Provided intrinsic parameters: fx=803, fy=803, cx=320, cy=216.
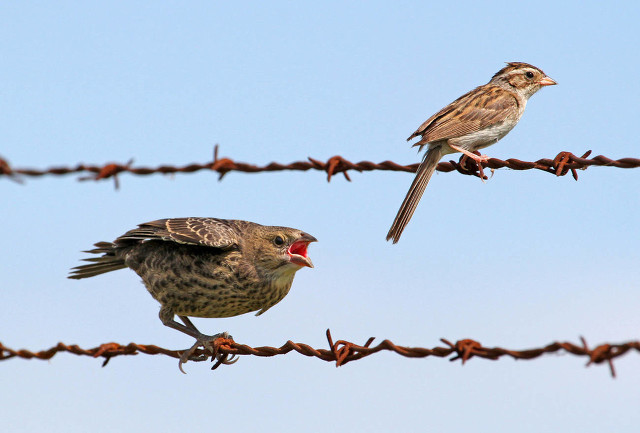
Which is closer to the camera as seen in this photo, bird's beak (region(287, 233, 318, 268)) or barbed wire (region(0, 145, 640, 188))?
barbed wire (region(0, 145, 640, 188))

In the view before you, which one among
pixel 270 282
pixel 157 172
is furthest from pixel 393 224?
pixel 157 172

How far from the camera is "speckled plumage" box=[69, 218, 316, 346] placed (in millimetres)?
6656

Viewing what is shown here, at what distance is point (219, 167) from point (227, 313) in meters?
2.54

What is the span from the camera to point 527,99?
973 cm

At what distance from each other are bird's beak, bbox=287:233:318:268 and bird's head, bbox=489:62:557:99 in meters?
4.11

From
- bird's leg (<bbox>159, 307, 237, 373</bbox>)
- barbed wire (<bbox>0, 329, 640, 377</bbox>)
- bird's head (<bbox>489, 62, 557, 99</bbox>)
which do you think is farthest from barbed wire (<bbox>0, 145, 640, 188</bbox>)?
bird's head (<bbox>489, 62, 557, 99</bbox>)

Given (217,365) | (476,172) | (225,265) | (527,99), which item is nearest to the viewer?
(217,365)

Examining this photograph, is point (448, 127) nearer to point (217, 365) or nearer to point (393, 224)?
point (393, 224)

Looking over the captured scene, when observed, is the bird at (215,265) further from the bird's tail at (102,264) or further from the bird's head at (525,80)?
the bird's head at (525,80)

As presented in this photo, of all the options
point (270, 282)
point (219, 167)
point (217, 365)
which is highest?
point (219, 167)

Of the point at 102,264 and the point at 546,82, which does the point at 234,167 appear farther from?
the point at 546,82

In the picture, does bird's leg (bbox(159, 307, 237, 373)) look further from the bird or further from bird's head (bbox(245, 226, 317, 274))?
bird's head (bbox(245, 226, 317, 274))

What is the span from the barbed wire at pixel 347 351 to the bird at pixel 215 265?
19.5 inches

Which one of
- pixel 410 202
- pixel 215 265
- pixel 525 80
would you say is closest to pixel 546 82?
pixel 525 80
